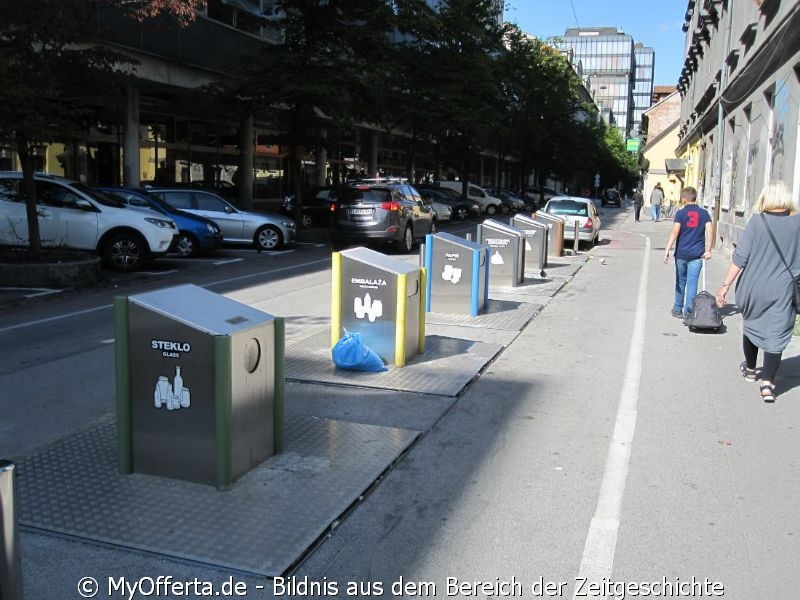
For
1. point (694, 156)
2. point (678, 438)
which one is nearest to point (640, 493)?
point (678, 438)

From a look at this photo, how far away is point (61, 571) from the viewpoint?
3553 millimetres

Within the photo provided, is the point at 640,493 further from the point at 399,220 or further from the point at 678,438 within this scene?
the point at 399,220

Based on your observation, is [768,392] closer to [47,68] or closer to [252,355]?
[252,355]

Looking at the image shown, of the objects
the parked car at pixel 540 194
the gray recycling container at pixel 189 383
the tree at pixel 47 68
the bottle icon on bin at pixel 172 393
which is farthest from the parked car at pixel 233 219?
the parked car at pixel 540 194

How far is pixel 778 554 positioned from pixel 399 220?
53.7 feet

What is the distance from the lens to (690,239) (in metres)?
10.3

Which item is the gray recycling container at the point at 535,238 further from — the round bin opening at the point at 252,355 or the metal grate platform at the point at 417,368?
the round bin opening at the point at 252,355


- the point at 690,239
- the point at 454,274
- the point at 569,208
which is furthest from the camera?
the point at 569,208

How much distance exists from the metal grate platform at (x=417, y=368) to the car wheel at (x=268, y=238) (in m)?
11.7

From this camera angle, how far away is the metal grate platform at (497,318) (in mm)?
9891

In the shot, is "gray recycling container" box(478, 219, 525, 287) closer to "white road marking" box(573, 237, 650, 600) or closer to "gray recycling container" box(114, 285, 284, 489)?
"white road marking" box(573, 237, 650, 600)

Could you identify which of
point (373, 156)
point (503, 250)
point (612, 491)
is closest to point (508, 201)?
point (373, 156)

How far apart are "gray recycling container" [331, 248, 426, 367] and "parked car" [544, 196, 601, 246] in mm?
15667

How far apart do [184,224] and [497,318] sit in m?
9.45
